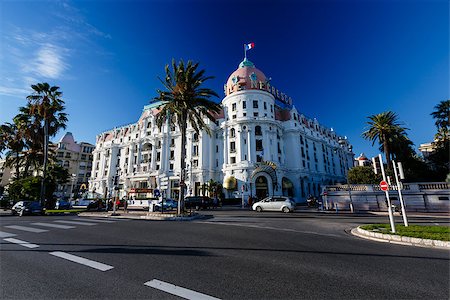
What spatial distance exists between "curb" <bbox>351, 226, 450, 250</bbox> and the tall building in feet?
296

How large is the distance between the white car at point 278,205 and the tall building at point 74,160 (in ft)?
254

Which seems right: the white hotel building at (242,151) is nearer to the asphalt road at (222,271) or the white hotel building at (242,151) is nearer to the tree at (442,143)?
the tree at (442,143)

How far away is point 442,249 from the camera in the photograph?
6.89m

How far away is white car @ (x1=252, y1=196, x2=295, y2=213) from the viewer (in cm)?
2291

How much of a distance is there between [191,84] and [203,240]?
1676 centimetres

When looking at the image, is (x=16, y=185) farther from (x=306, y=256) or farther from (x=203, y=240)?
(x=306, y=256)

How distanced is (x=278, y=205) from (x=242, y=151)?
71.7ft

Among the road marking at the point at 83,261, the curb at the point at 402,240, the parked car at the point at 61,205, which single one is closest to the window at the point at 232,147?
the parked car at the point at 61,205

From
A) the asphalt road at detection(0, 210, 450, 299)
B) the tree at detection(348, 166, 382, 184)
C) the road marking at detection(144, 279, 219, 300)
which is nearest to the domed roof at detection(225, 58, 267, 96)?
the tree at detection(348, 166, 382, 184)

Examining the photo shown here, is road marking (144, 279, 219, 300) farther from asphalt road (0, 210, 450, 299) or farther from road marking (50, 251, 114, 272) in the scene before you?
road marking (50, 251, 114, 272)

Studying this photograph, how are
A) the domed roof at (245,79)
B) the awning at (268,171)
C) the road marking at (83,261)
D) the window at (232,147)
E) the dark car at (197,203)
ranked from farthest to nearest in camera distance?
the domed roof at (245,79) → the window at (232,147) → the awning at (268,171) → the dark car at (197,203) → the road marking at (83,261)

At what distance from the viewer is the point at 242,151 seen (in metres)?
44.5

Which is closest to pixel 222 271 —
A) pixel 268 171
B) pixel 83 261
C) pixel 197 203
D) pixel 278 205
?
pixel 83 261

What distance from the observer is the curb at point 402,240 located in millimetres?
7079
